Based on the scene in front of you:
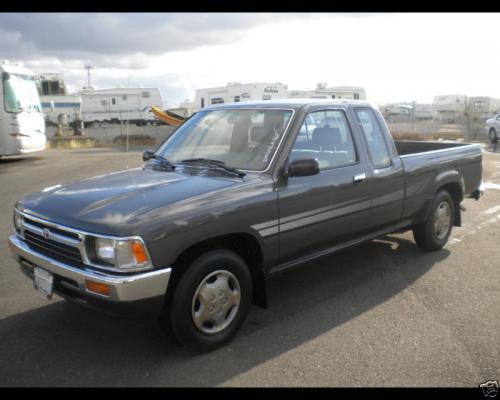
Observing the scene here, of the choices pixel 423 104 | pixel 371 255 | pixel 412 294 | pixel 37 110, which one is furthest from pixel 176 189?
pixel 423 104

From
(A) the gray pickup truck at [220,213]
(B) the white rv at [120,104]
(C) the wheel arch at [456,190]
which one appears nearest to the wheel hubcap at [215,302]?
(A) the gray pickup truck at [220,213]

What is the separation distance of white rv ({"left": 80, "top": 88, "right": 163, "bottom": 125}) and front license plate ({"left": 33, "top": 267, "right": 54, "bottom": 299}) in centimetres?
3973

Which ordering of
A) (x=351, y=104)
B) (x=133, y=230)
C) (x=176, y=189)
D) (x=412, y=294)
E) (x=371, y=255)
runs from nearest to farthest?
(x=133, y=230) → (x=176, y=189) → (x=412, y=294) → (x=351, y=104) → (x=371, y=255)

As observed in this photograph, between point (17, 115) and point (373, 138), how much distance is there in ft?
42.1

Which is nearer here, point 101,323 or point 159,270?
point 159,270

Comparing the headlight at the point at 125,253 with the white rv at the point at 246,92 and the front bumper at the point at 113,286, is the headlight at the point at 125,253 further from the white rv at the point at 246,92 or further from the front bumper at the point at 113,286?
the white rv at the point at 246,92

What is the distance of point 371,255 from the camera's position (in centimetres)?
583

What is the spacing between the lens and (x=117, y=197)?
3.50 m

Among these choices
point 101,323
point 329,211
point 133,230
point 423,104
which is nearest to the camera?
point 133,230

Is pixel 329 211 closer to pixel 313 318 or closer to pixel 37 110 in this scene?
pixel 313 318

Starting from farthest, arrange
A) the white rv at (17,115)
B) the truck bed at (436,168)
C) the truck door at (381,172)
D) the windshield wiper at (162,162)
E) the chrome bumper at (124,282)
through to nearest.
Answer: the white rv at (17,115) → the truck bed at (436,168) → the truck door at (381,172) → the windshield wiper at (162,162) → the chrome bumper at (124,282)

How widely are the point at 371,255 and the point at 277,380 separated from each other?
302 centimetres

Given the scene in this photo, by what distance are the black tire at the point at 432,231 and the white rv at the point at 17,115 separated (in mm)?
12845

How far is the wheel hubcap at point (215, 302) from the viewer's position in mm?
3438
